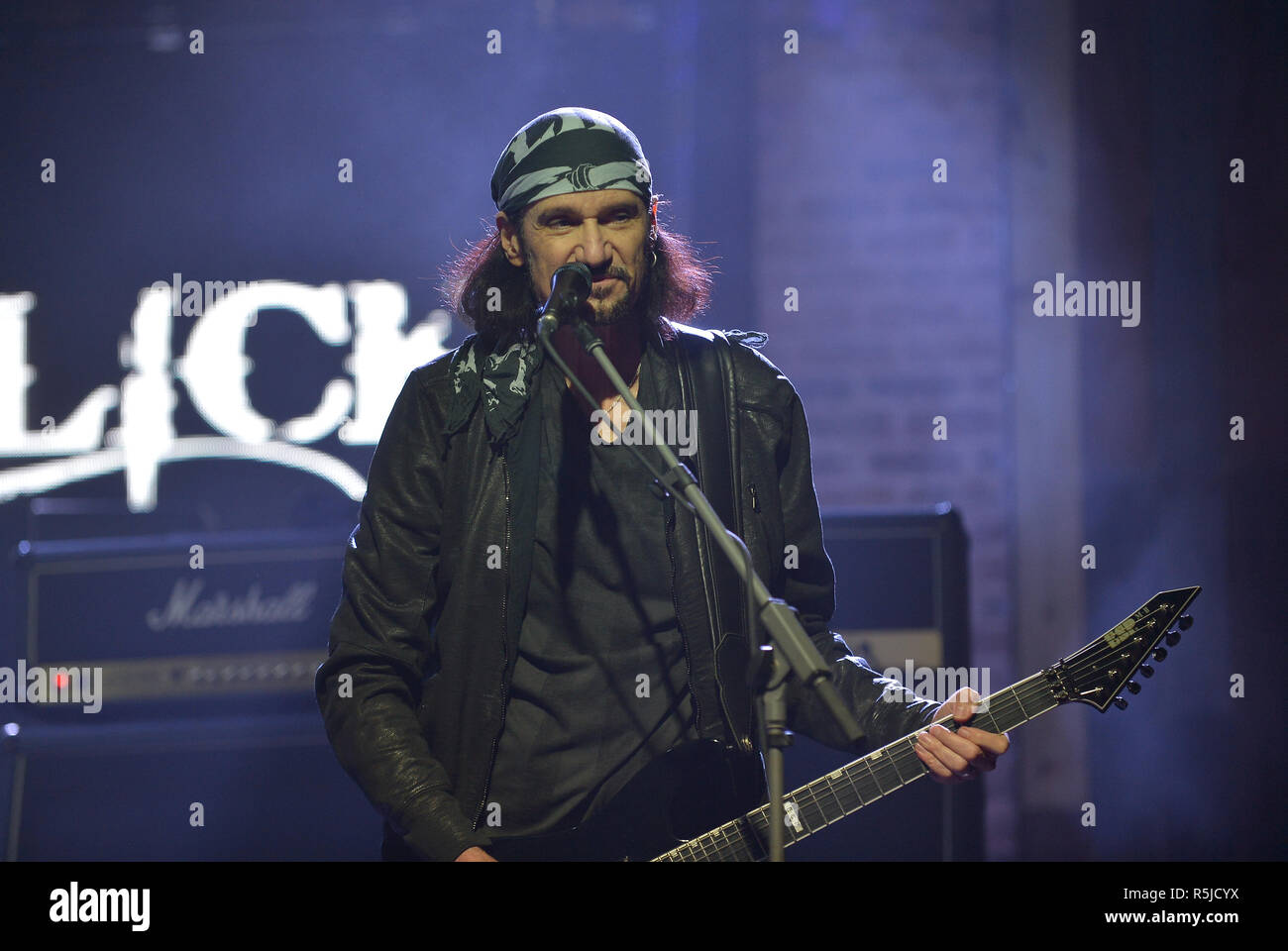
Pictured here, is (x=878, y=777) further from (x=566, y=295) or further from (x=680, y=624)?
(x=566, y=295)

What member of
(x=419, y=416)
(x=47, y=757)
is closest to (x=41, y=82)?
(x=47, y=757)

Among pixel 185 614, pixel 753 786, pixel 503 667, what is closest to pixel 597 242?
pixel 503 667

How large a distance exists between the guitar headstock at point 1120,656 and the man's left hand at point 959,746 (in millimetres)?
146

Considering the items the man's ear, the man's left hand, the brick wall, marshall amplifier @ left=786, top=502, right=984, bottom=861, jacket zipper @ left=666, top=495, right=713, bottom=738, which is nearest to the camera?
the man's left hand

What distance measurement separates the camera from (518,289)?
2.07 metres

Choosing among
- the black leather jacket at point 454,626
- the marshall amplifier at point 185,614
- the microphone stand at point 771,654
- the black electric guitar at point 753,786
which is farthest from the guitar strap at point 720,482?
the marshall amplifier at point 185,614

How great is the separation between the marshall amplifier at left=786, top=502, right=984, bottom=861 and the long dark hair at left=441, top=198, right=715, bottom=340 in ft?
3.28

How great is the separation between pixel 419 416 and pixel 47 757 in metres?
1.87

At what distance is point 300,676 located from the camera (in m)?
3.12

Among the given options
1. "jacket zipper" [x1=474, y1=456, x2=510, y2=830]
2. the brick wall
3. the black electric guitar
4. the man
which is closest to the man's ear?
the man

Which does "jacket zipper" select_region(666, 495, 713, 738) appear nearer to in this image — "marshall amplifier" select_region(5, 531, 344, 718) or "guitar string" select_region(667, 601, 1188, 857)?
"guitar string" select_region(667, 601, 1188, 857)

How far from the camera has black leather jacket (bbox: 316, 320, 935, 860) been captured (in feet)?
5.82

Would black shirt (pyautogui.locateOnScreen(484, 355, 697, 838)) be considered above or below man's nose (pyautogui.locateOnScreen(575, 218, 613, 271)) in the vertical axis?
below

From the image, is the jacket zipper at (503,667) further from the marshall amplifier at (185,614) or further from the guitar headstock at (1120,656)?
the marshall amplifier at (185,614)
